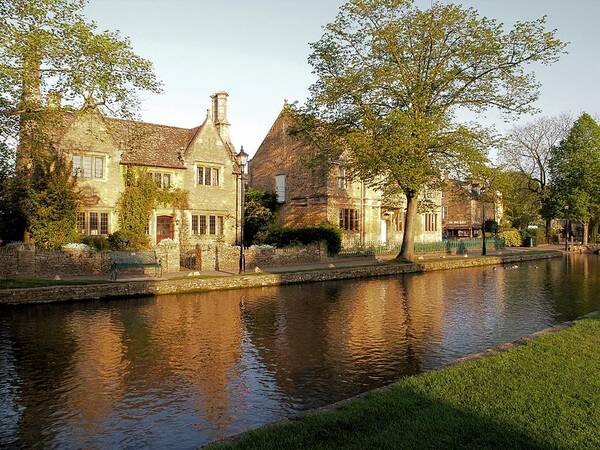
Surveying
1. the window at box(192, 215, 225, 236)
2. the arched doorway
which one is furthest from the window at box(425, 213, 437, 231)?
the arched doorway

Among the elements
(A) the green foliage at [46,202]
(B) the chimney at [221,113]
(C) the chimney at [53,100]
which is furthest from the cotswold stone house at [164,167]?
(C) the chimney at [53,100]

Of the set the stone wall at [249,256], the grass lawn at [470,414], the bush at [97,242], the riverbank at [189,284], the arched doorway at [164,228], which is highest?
the arched doorway at [164,228]

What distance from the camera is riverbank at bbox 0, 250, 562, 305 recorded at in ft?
60.1

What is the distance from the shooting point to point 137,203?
104 feet

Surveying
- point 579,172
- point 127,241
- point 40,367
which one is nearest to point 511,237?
point 579,172

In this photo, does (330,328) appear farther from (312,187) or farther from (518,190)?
(518,190)

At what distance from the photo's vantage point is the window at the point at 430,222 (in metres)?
53.2

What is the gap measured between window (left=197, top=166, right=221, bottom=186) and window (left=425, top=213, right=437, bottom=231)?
2594cm

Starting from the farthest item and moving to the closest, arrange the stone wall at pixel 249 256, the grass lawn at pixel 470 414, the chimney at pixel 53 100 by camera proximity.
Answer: the stone wall at pixel 249 256
the chimney at pixel 53 100
the grass lawn at pixel 470 414

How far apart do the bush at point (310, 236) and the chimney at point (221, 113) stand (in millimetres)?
8732

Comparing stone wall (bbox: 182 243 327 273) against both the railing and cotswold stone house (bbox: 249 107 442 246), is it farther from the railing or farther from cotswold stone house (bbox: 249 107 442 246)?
cotswold stone house (bbox: 249 107 442 246)

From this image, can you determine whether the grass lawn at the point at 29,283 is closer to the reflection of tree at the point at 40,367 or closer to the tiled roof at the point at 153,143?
the reflection of tree at the point at 40,367

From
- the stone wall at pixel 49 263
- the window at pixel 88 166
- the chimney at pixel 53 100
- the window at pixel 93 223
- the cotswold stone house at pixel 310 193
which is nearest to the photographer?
the chimney at pixel 53 100

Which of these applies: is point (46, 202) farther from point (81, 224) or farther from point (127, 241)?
point (127, 241)
